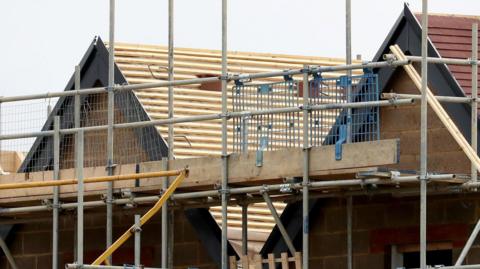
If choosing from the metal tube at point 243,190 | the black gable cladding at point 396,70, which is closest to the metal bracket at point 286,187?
the metal tube at point 243,190

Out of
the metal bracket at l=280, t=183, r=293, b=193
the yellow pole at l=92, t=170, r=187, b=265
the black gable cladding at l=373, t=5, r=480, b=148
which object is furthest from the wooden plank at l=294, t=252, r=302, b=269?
the black gable cladding at l=373, t=5, r=480, b=148

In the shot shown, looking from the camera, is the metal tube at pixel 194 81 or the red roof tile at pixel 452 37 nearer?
the metal tube at pixel 194 81

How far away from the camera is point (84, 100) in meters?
34.0

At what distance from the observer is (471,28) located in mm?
31688

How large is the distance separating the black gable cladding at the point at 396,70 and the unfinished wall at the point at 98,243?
192 cm

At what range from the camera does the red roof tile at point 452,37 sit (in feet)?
101

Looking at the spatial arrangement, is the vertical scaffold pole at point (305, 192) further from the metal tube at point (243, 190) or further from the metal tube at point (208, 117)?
the metal tube at point (208, 117)

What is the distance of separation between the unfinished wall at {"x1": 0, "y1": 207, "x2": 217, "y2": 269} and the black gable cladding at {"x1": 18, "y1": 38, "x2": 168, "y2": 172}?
92 cm

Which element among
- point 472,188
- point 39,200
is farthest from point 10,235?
point 472,188

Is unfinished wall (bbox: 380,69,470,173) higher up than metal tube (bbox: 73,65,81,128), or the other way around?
metal tube (bbox: 73,65,81,128)

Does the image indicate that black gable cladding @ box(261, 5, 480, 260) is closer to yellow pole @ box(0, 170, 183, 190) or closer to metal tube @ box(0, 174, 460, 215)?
metal tube @ box(0, 174, 460, 215)

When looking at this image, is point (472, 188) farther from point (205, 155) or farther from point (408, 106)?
point (205, 155)

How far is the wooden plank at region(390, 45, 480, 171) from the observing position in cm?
2905

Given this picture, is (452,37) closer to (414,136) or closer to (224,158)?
(414,136)
